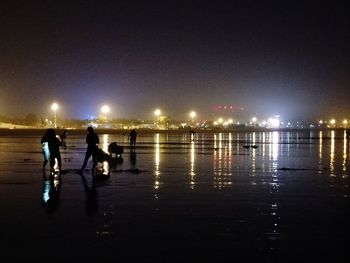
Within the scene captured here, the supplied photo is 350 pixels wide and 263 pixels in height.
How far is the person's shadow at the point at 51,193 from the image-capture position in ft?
40.2

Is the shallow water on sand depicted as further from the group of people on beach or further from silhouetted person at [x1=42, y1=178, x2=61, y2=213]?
the group of people on beach

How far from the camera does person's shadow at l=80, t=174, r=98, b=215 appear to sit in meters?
11.9

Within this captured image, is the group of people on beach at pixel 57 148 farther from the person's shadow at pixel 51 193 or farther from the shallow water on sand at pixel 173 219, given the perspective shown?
the shallow water on sand at pixel 173 219

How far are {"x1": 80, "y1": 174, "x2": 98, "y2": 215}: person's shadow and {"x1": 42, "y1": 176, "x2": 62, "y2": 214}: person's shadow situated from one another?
0.76 meters

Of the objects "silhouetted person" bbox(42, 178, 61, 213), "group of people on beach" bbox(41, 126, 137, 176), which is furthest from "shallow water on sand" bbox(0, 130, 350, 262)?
"group of people on beach" bbox(41, 126, 137, 176)

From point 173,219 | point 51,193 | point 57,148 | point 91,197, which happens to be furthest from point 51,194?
point 57,148

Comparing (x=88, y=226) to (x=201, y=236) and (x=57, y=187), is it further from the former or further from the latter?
(x=57, y=187)

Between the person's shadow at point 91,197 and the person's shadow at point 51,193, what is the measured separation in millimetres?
757

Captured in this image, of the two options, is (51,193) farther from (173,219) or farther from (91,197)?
(173,219)

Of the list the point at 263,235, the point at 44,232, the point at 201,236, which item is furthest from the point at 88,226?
the point at 263,235

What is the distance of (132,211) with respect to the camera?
11.6 metres

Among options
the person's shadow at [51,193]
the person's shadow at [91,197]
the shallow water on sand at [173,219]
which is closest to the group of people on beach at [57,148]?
the person's shadow at [51,193]

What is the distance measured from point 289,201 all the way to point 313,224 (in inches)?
124

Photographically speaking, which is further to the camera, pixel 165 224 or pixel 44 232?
pixel 165 224
